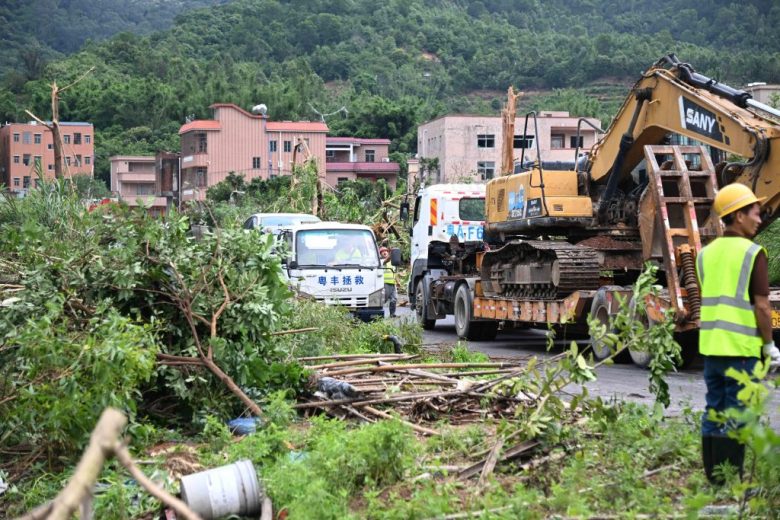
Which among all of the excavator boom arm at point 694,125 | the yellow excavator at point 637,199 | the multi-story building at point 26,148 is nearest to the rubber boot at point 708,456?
the yellow excavator at point 637,199

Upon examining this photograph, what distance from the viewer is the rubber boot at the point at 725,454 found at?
716cm

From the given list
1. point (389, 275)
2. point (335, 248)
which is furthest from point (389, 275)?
point (335, 248)

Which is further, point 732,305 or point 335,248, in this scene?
point 335,248

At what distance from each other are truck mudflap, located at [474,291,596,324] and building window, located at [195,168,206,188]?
75772mm

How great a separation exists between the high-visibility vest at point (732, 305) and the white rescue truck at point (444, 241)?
14.7m

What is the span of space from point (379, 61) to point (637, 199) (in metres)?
154

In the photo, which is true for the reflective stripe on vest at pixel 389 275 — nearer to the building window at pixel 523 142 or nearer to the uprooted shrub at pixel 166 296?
the building window at pixel 523 142

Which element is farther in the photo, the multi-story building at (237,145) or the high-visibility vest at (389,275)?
the multi-story building at (237,145)

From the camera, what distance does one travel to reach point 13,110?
121938mm

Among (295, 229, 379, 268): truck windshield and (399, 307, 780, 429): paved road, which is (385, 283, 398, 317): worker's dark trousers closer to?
(399, 307, 780, 429): paved road

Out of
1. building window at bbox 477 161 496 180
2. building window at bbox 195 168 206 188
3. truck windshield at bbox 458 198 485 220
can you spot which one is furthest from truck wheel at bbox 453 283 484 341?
building window at bbox 195 168 206 188

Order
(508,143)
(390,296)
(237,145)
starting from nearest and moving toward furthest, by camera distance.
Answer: (508,143)
(390,296)
(237,145)

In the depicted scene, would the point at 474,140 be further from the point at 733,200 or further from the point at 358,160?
the point at 733,200

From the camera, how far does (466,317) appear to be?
2064cm
